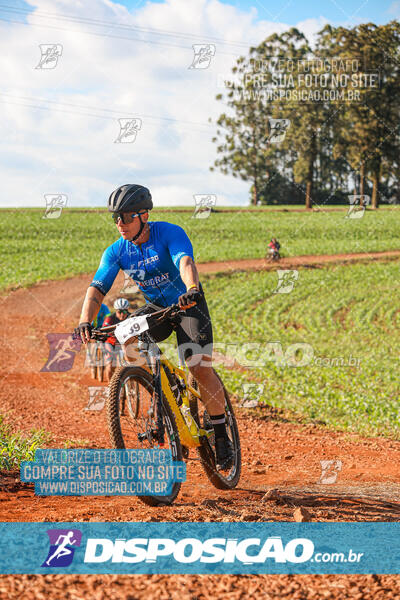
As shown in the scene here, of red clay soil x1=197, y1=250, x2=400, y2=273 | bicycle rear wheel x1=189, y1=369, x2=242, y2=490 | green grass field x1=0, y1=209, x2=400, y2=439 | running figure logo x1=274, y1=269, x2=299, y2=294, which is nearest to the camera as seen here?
bicycle rear wheel x1=189, y1=369, x2=242, y2=490

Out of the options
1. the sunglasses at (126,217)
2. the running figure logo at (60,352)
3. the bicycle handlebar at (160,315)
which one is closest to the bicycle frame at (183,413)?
the bicycle handlebar at (160,315)

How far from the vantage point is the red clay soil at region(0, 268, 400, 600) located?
3016 mm

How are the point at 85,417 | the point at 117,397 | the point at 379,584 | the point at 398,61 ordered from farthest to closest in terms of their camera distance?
the point at 398,61 → the point at 85,417 → the point at 117,397 → the point at 379,584

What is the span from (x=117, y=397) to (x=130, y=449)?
1.47ft

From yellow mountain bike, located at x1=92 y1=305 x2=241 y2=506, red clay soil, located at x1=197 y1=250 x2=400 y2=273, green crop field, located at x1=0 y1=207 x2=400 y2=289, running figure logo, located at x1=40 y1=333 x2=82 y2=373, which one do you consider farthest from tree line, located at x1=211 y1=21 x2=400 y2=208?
yellow mountain bike, located at x1=92 y1=305 x2=241 y2=506

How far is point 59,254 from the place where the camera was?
3619 cm

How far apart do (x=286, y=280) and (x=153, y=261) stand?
2384cm

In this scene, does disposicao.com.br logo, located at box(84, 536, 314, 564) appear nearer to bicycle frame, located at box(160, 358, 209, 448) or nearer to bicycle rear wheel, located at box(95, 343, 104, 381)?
bicycle frame, located at box(160, 358, 209, 448)

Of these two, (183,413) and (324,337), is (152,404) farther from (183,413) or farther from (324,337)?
(324,337)

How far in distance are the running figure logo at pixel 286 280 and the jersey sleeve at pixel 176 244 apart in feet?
70.3

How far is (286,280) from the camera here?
2830 cm

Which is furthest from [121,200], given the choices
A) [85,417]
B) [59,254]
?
[59,254]

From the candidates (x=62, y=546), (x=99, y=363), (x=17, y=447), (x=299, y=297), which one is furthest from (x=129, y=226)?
(x=299, y=297)

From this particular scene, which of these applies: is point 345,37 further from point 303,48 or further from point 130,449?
point 130,449
